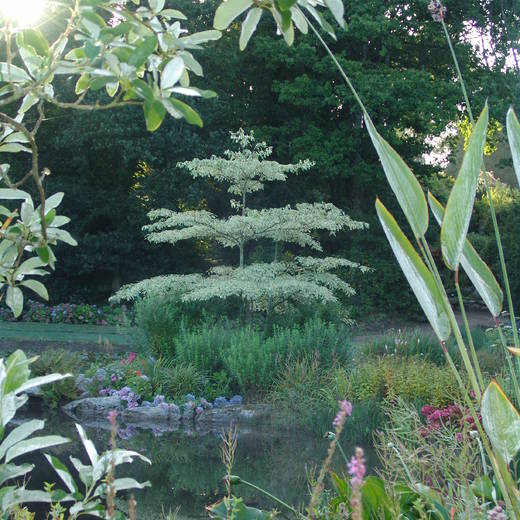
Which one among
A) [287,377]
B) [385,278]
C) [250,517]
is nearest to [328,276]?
[287,377]

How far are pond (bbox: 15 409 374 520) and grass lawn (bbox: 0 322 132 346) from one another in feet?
14.2

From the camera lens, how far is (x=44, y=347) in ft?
35.8

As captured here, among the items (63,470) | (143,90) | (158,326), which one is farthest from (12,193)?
(158,326)

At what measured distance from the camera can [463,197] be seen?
1.49 metres

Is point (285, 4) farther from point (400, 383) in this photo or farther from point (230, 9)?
point (400, 383)

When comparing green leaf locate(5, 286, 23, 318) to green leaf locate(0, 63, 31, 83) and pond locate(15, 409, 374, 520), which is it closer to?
green leaf locate(0, 63, 31, 83)

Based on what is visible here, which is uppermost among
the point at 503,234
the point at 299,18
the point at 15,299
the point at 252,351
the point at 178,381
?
the point at 299,18

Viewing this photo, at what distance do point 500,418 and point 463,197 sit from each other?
0.45m

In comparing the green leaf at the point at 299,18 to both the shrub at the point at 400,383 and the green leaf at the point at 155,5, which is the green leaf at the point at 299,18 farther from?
the shrub at the point at 400,383

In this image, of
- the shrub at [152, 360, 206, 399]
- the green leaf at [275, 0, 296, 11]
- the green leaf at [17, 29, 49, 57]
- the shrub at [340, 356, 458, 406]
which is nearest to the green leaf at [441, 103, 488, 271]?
the green leaf at [275, 0, 296, 11]

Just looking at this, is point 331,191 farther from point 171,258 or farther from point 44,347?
point 44,347

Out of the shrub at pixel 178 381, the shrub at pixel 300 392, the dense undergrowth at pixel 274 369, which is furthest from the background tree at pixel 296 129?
the shrub at pixel 300 392

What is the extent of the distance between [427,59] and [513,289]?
5.84m

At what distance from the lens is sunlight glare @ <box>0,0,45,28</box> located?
50.5 inches
